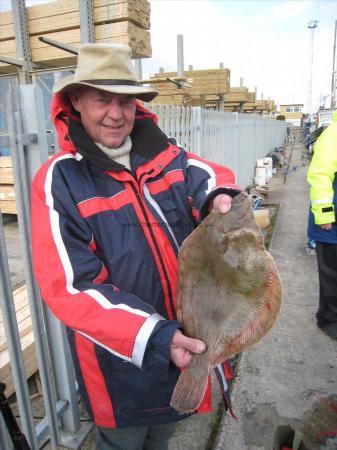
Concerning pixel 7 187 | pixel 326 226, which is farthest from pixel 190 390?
pixel 7 187

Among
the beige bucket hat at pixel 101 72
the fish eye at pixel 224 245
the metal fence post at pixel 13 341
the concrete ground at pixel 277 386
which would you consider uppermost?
the beige bucket hat at pixel 101 72

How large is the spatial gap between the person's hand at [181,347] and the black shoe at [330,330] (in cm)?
281

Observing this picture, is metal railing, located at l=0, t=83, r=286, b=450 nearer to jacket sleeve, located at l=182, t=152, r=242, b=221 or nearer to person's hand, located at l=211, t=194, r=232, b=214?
jacket sleeve, located at l=182, t=152, r=242, b=221

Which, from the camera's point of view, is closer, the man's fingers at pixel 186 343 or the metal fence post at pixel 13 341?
the man's fingers at pixel 186 343

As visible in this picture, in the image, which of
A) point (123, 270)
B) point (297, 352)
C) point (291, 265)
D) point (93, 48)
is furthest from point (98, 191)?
point (291, 265)

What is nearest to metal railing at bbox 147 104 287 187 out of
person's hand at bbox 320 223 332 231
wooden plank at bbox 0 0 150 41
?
wooden plank at bbox 0 0 150 41

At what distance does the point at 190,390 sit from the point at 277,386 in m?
1.92

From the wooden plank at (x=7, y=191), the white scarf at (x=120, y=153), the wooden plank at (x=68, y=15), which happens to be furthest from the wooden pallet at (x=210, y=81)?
the white scarf at (x=120, y=153)

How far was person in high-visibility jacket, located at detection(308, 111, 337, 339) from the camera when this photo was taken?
3.33 m

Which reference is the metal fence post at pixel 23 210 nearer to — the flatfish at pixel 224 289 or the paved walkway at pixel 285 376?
the flatfish at pixel 224 289

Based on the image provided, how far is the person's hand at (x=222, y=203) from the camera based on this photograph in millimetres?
1484

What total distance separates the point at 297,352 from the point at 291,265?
2.23 meters

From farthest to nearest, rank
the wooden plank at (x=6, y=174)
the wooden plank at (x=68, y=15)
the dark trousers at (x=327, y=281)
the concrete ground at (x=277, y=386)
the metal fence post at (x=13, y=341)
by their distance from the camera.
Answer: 1. the wooden plank at (x=6, y=174)
2. the wooden plank at (x=68, y=15)
3. the dark trousers at (x=327, y=281)
4. the concrete ground at (x=277, y=386)
5. the metal fence post at (x=13, y=341)

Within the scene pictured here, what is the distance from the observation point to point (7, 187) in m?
6.77
